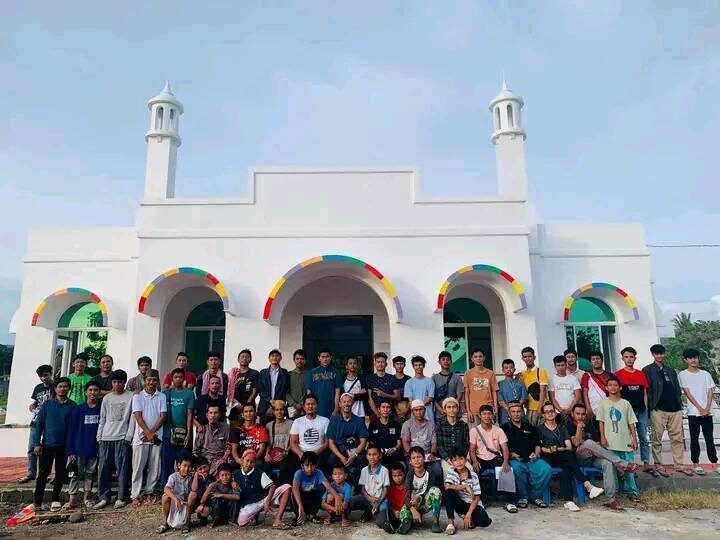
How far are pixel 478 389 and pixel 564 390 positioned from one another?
114 centimetres

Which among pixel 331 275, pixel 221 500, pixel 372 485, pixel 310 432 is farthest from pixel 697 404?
pixel 221 500

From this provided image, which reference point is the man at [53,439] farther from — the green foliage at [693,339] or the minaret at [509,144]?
the green foliage at [693,339]

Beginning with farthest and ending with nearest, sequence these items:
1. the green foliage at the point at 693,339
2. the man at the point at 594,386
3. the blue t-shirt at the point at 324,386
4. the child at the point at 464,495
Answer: the green foliage at the point at 693,339 < the man at the point at 594,386 < the blue t-shirt at the point at 324,386 < the child at the point at 464,495

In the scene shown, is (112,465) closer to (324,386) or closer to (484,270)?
(324,386)

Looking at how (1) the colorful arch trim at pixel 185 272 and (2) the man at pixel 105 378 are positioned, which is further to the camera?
(1) the colorful arch trim at pixel 185 272

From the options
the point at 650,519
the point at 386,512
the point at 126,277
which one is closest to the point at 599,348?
the point at 650,519

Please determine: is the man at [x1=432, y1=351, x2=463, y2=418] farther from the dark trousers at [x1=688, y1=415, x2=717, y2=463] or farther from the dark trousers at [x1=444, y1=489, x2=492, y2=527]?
the dark trousers at [x1=688, y1=415, x2=717, y2=463]

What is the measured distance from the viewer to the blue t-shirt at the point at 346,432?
238 inches

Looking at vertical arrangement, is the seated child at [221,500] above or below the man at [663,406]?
below

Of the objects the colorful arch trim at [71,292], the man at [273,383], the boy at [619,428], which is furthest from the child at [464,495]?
the colorful arch trim at [71,292]

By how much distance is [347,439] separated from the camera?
19.8ft

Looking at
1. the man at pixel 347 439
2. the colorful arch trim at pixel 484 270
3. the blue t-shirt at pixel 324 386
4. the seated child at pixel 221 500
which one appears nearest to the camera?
the seated child at pixel 221 500

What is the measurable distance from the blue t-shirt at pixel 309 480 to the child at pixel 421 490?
0.90 meters

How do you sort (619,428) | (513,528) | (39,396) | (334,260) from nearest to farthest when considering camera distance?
(513,528)
(619,428)
(39,396)
(334,260)
